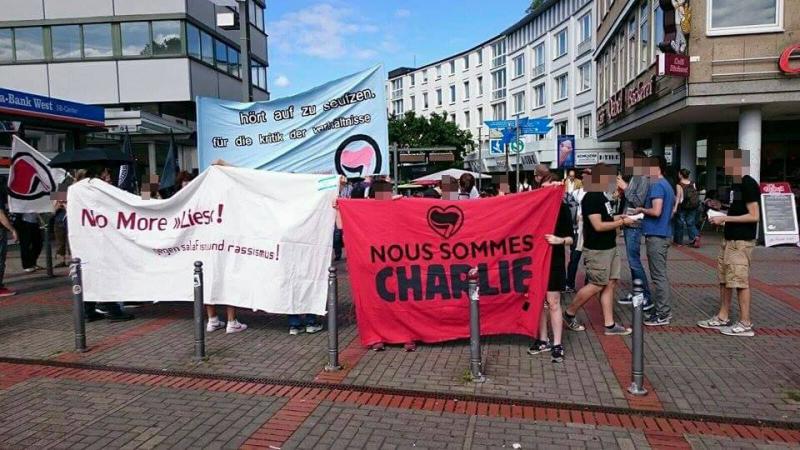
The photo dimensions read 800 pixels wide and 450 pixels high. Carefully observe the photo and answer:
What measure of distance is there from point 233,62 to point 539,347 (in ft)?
101

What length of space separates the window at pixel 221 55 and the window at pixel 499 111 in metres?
33.5

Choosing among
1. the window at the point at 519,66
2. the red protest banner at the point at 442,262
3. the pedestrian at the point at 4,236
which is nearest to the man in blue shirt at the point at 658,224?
the red protest banner at the point at 442,262

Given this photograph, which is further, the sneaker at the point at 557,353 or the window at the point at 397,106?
the window at the point at 397,106

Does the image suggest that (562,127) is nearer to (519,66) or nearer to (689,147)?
(519,66)

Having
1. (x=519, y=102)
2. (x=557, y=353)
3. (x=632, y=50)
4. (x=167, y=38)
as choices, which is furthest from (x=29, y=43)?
(x=519, y=102)

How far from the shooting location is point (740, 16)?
14961mm

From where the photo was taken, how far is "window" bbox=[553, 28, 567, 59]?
44906 millimetres

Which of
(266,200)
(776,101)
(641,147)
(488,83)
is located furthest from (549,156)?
(266,200)

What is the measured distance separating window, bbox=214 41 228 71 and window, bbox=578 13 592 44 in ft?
78.7

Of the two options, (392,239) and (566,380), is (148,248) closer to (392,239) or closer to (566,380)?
(392,239)

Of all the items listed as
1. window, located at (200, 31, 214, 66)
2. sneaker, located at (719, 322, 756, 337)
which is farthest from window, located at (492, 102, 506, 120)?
sneaker, located at (719, 322, 756, 337)

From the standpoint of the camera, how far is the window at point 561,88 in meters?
44.7

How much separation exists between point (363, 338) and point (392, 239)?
3.65 feet

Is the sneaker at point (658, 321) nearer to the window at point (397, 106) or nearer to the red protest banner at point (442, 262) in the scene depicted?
the red protest banner at point (442, 262)
